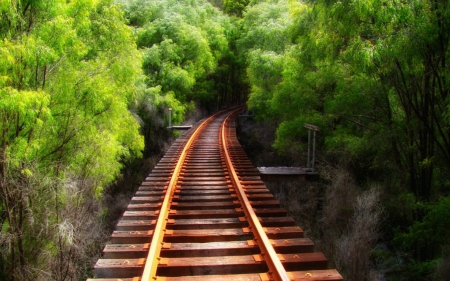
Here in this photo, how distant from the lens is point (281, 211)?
20.0 ft

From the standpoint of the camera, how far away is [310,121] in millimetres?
12836

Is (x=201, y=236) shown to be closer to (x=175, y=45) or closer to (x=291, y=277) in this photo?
(x=291, y=277)

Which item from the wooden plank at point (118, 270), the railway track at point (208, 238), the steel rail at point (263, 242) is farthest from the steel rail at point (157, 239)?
the steel rail at point (263, 242)

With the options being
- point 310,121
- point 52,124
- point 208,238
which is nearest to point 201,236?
point 208,238

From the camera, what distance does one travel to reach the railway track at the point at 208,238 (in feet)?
13.4

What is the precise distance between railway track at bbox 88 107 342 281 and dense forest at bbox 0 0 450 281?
1729mm

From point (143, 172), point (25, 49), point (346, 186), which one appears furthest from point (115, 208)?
point (25, 49)

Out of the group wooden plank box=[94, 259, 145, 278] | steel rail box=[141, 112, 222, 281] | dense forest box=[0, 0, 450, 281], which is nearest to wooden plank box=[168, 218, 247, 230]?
steel rail box=[141, 112, 222, 281]

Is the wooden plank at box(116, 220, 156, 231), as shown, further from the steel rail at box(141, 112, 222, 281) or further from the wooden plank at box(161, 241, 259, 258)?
the wooden plank at box(161, 241, 259, 258)

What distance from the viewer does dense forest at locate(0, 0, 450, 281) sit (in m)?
6.22

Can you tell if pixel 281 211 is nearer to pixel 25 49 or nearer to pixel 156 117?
pixel 25 49

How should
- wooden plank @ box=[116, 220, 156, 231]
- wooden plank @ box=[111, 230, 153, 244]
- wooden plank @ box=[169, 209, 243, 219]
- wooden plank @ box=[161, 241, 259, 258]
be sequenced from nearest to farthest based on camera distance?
wooden plank @ box=[161, 241, 259, 258], wooden plank @ box=[111, 230, 153, 244], wooden plank @ box=[116, 220, 156, 231], wooden plank @ box=[169, 209, 243, 219]

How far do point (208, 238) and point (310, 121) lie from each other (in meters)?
→ 8.50

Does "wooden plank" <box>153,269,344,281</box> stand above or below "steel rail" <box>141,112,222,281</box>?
below
